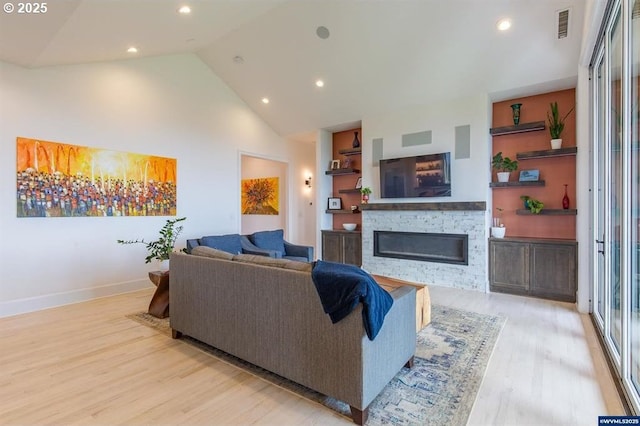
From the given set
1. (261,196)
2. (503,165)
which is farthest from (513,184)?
(261,196)

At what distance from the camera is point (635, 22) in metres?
2.09

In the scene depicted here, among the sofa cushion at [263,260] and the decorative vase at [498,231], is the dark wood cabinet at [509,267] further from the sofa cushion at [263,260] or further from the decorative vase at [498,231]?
the sofa cushion at [263,260]

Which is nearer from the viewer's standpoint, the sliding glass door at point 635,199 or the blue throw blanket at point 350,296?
the blue throw blanket at point 350,296

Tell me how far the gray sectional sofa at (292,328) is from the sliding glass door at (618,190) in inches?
56.8

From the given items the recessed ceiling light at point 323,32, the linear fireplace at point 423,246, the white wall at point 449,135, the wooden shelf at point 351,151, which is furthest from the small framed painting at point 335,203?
the recessed ceiling light at point 323,32

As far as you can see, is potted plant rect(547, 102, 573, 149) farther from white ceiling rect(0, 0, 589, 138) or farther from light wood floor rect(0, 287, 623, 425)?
light wood floor rect(0, 287, 623, 425)

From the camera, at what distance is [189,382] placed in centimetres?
232

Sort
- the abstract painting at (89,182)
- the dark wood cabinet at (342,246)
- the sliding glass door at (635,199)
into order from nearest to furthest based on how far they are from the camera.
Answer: the sliding glass door at (635,199) < the abstract painting at (89,182) < the dark wood cabinet at (342,246)

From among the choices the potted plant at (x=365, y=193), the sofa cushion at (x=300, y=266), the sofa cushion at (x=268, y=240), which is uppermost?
the potted plant at (x=365, y=193)

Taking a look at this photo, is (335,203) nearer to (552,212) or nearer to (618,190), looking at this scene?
(552,212)

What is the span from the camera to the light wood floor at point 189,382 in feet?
6.35

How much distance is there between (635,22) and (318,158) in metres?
5.33

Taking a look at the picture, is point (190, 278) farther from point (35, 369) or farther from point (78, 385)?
point (35, 369)

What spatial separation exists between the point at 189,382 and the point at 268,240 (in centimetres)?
334
